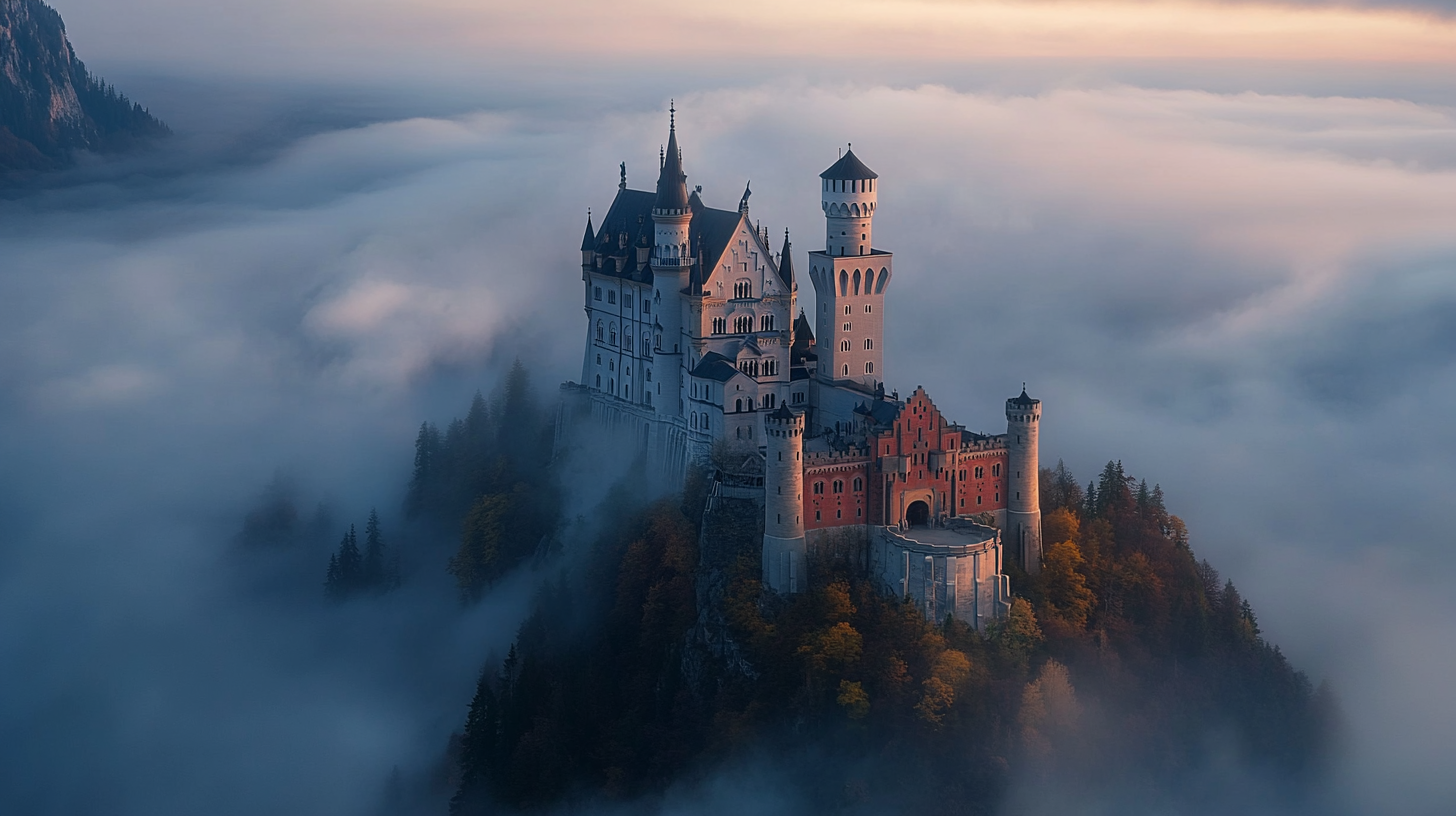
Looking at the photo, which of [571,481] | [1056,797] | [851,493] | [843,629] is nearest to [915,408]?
[851,493]

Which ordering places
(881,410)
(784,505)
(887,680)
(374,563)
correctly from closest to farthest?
(887,680)
(784,505)
(881,410)
(374,563)

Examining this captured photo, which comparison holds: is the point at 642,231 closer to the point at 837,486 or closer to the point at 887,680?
the point at 837,486

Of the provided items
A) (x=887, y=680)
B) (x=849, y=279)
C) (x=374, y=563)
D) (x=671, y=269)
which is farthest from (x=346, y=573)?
(x=887, y=680)

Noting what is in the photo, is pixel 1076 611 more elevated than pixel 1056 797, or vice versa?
pixel 1076 611

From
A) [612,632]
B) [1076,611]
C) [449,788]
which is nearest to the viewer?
[1076,611]

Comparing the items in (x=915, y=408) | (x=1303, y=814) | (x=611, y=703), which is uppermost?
(x=915, y=408)

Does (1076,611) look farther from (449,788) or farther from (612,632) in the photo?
(449,788)
